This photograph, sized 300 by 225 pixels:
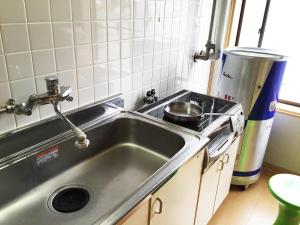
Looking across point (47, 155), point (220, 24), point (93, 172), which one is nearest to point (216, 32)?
point (220, 24)

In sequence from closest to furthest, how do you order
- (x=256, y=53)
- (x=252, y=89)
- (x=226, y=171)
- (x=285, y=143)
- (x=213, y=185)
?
(x=213, y=185), (x=226, y=171), (x=252, y=89), (x=256, y=53), (x=285, y=143)

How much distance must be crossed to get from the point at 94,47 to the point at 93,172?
22.1 inches

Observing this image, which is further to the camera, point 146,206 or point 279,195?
point 279,195

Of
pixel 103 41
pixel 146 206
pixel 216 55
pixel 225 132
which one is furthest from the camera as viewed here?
pixel 216 55

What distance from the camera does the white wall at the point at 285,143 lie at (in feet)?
7.30

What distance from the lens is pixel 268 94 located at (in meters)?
1.81

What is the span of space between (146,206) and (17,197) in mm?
503

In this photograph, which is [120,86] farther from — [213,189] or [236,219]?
[236,219]

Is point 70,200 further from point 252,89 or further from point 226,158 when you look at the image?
point 252,89

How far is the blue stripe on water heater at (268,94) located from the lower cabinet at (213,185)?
34 cm

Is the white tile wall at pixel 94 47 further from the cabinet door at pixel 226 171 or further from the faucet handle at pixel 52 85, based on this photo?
the cabinet door at pixel 226 171

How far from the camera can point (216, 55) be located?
1.84 meters

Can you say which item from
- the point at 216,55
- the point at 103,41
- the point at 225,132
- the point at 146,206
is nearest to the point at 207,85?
the point at 216,55

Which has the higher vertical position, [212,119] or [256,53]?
[256,53]
